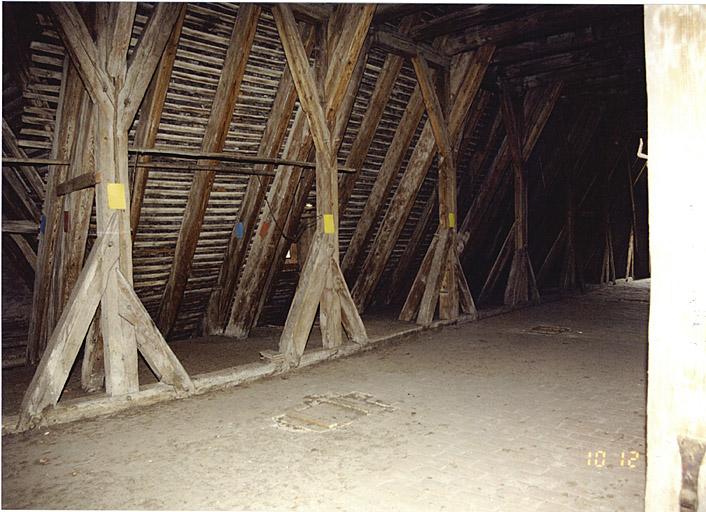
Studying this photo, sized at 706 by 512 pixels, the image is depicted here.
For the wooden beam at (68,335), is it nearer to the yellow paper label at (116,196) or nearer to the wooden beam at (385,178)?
the yellow paper label at (116,196)

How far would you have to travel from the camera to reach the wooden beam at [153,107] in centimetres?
471

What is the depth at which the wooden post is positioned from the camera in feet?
6.20

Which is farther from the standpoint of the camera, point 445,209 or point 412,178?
point 412,178

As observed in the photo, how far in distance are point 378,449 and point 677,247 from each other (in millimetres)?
1985

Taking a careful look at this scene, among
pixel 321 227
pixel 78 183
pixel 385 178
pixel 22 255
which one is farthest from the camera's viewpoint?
pixel 385 178

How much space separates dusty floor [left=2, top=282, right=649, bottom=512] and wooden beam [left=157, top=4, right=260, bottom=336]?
6.59 feet

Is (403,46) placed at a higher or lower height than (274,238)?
higher

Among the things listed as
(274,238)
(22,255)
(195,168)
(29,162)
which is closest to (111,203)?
(29,162)

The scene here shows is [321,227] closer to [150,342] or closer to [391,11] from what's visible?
[150,342]

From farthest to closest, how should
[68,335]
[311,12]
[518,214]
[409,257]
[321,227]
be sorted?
1. [518,214]
2. [409,257]
3. [321,227]
4. [311,12]
5. [68,335]

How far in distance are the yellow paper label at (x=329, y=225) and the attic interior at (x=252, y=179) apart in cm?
3

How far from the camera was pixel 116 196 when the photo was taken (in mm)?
3963

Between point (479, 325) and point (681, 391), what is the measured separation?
561 centimetres
